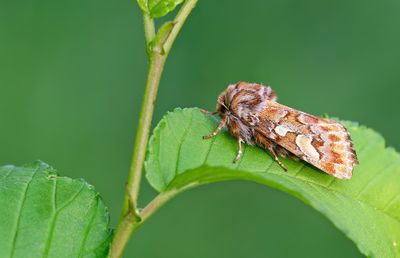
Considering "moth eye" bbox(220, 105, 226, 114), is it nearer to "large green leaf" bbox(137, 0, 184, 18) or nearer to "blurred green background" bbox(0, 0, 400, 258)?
"large green leaf" bbox(137, 0, 184, 18)

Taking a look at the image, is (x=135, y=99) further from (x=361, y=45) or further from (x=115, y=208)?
(x=361, y=45)

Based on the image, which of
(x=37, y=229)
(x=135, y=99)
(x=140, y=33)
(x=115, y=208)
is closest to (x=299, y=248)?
(x=115, y=208)

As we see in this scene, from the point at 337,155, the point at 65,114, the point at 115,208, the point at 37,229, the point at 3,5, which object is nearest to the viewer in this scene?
the point at 37,229

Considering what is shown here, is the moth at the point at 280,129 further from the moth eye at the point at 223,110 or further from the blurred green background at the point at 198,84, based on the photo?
the blurred green background at the point at 198,84

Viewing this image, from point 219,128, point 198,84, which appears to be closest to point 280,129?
point 219,128

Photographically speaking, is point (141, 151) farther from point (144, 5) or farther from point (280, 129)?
point (280, 129)

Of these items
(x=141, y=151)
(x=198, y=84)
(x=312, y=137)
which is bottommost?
(x=198, y=84)
